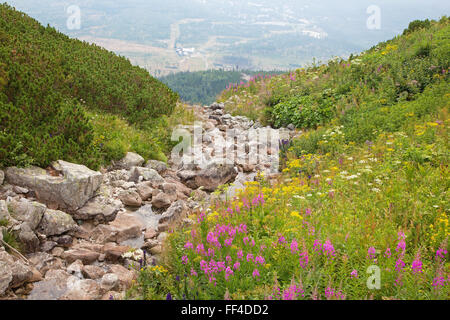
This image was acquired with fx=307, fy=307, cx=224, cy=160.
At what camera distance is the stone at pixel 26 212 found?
5020 millimetres

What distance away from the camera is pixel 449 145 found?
637 centimetres

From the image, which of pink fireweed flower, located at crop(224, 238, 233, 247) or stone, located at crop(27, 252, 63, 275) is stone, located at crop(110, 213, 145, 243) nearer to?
stone, located at crop(27, 252, 63, 275)

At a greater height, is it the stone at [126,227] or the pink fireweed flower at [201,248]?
the pink fireweed flower at [201,248]

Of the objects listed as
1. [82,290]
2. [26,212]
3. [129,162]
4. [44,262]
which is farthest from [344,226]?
[129,162]

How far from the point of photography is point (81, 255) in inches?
199

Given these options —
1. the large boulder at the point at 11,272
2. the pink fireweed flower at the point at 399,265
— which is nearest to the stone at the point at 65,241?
the large boulder at the point at 11,272

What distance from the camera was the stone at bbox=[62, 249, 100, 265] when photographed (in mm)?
4992

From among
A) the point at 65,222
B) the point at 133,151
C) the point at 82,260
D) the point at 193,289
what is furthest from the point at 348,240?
the point at 133,151

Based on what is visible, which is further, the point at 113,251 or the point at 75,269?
the point at 113,251

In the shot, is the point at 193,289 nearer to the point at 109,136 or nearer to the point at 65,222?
the point at 65,222

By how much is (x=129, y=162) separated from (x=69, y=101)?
2.51 meters

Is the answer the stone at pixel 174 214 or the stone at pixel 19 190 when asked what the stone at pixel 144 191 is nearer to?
the stone at pixel 174 214

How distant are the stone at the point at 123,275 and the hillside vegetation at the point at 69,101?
2.80 m

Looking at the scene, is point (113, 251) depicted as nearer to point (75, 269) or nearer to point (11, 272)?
point (75, 269)
